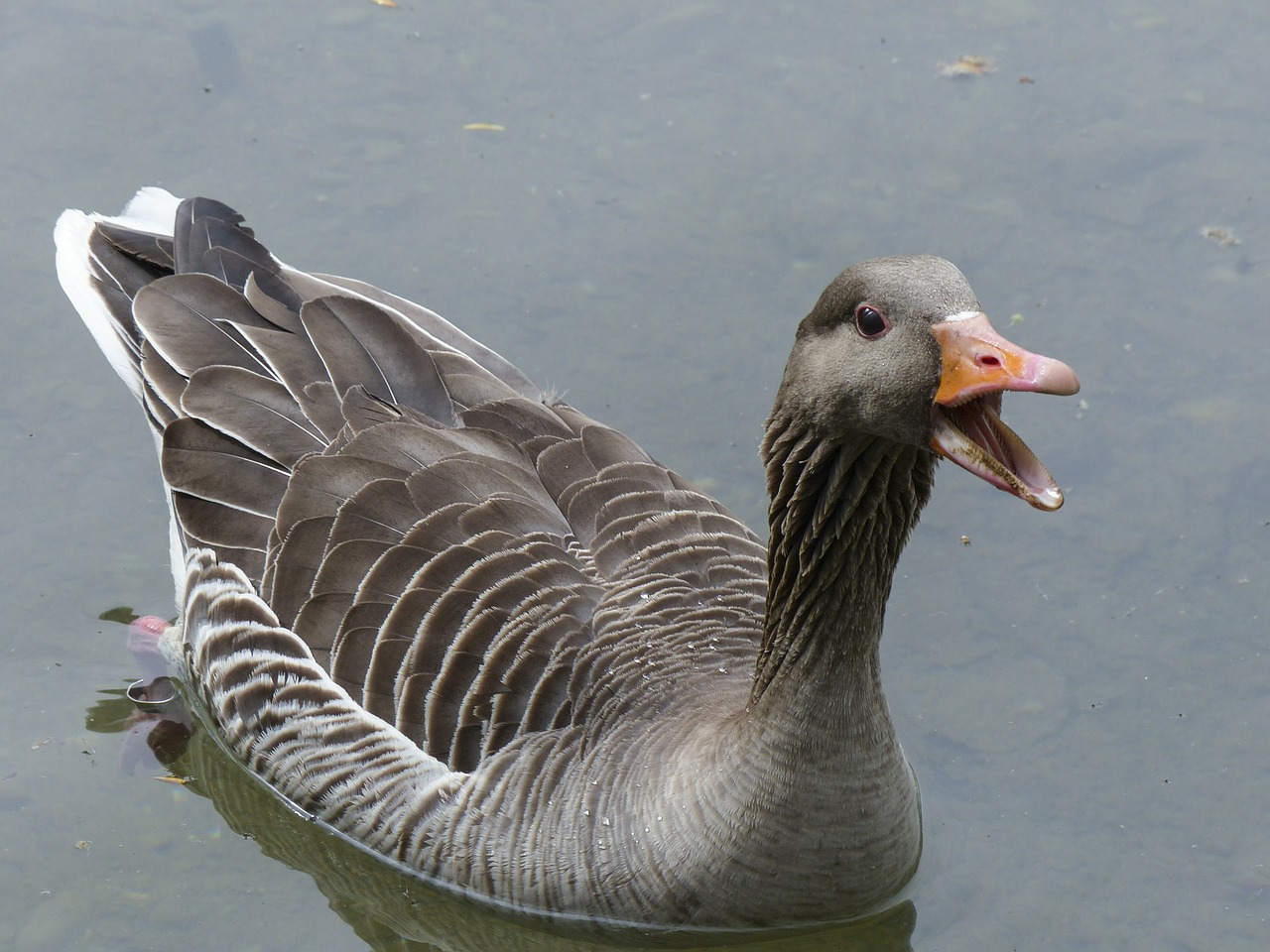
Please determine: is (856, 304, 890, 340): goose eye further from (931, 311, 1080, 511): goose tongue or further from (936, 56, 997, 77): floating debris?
(936, 56, 997, 77): floating debris

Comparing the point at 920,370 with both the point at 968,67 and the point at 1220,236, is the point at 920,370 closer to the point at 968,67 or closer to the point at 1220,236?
the point at 1220,236

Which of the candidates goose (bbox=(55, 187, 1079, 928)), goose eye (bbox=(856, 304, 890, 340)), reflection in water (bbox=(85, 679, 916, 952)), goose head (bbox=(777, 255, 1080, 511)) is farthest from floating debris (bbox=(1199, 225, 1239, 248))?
goose eye (bbox=(856, 304, 890, 340))

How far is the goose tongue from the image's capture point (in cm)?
412

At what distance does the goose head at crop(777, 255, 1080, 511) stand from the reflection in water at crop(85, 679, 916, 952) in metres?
2.13

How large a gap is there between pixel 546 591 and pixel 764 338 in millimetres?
2897

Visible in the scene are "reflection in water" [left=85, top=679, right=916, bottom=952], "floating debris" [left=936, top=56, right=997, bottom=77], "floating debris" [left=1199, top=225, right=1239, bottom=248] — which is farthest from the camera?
"floating debris" [left=936, top=56, right=997, bottom=77]

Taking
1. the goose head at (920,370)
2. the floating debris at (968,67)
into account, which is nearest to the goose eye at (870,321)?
the goose head at (920,370)

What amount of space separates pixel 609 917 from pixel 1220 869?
7.82ft

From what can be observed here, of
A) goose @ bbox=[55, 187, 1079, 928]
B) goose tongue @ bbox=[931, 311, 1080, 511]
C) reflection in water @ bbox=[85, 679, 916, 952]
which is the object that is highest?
goose tongue @ bbox=[931, 311, 1080, 511]

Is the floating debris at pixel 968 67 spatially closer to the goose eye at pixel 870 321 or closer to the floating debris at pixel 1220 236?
the floating debris at pixel 1220 236

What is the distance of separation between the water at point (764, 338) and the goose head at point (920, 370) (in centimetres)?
225

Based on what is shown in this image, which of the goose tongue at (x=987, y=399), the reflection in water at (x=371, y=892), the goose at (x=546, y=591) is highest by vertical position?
the goose tongue at (x=987, y=399)

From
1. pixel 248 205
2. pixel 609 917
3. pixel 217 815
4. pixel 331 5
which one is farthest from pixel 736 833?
pixel 331 5

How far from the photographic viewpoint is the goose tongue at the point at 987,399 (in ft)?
13.5
